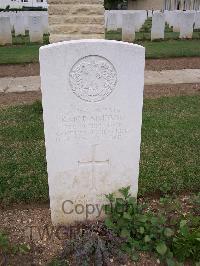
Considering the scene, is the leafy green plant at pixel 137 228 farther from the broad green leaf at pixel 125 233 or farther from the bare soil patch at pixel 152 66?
the bare soil patch at pixel 152 66

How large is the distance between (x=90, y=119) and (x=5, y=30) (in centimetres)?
1104

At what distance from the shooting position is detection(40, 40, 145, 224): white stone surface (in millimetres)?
2662

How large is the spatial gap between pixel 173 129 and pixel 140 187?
1.84 meters

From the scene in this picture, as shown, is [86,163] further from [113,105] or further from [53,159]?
[113,105]

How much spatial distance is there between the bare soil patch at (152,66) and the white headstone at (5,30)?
3.62 metres

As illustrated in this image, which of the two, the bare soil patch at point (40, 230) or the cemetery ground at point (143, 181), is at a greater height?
the cemetery ground at point (143, 181)

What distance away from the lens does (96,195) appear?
3.25 m

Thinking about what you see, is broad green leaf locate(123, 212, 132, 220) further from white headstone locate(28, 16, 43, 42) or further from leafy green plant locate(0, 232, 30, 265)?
white headstone locate(28, 16, 43, 42)

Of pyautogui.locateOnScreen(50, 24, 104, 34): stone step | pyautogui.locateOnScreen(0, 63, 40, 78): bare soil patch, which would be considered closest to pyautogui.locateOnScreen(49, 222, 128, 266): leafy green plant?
pyautogui.locateOnScreen(50, 24, 104, 34): stone step

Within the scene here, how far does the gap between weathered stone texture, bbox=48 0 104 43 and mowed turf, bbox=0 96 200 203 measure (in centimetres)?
171

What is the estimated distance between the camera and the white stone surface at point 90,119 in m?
2.66

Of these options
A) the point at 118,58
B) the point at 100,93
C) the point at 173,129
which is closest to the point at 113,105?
the point at 100,93

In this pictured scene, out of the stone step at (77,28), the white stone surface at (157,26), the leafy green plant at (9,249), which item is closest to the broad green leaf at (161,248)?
the leafy green plant at (9,249)

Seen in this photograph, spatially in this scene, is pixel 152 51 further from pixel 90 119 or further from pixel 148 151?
pixel 90 119
